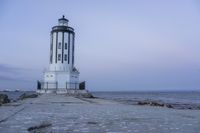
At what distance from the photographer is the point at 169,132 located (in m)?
8.98

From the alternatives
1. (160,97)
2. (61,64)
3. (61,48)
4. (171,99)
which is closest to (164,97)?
(160,97)

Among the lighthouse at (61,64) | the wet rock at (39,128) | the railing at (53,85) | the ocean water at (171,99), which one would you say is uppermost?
the lighthouse at (61,64)

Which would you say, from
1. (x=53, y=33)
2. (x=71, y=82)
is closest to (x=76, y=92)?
(x=71, y=82)

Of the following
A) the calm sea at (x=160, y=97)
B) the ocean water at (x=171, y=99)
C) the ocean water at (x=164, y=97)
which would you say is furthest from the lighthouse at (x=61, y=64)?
the ocean water at (x=164, y=97)

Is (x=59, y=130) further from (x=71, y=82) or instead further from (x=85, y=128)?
(x=71, y=82)

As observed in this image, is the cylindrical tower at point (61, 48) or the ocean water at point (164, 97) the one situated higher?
the cylindrical tower at point (61, 48)

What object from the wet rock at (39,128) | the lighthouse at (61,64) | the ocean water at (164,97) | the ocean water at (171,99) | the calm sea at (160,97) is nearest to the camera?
the wet rock at (39,128)

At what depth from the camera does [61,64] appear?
5141cm

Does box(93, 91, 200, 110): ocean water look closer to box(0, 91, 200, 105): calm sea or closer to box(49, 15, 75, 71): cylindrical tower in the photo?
box(0, 91, 200, 105): calm sea

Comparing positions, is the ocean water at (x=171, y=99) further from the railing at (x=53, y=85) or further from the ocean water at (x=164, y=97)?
the railing at (x=53, y=85)

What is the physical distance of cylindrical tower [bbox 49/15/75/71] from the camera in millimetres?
51500

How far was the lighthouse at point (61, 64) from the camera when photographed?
51.0 metres

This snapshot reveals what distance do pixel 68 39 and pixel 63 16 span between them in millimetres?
4428

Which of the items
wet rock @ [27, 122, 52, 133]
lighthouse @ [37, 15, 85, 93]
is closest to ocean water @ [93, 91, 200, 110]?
lighthouse @ [37, 15, 85, 93]
